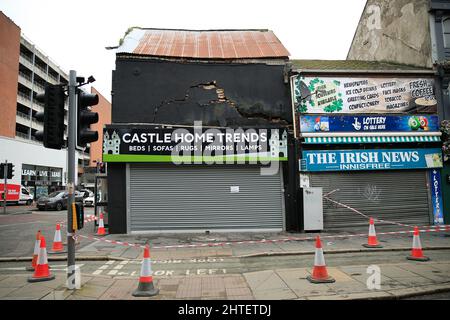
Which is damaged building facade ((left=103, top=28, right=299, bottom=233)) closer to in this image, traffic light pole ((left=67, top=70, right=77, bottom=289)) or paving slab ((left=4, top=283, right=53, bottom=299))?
traffic light pole ((left=67, top=70, right=77, bottom=289))

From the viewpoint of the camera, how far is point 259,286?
253 inches

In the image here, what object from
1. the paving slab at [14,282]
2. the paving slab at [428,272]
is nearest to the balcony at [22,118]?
the paving slab at [14,282]

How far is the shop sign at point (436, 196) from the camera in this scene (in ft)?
48.2

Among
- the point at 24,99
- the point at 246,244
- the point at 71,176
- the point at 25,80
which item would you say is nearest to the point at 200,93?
the point at 246,244

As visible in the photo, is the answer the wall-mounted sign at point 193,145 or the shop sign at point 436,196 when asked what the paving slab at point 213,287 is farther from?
the shop sign at point 436,196

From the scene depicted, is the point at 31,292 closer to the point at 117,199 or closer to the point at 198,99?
the point at 117,199

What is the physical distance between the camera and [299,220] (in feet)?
45.4

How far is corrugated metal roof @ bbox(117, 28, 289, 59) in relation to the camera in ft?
48.8

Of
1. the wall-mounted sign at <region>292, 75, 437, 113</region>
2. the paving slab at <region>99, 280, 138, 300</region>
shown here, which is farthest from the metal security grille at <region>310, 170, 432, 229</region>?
the paving slab at <region>99, 280, 138, 300</region>

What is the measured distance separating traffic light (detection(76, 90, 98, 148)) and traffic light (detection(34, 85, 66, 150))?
298mm

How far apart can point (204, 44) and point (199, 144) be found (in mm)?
5676
